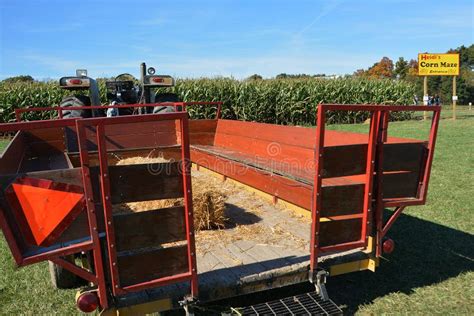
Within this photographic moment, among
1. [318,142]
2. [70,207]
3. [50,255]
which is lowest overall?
[50,255]

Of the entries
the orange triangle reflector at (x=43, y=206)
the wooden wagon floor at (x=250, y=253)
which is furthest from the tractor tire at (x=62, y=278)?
the orange triangle reflector at (x=43, y=206)

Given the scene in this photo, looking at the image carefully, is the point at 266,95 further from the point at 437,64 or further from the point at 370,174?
the point at 370,174

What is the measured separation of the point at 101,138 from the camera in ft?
7.09

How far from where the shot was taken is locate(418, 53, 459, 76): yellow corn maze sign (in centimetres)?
2161

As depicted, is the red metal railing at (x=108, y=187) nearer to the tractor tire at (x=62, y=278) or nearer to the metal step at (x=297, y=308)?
the metal step at (x=297, y=308)

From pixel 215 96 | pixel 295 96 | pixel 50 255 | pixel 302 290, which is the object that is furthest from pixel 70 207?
pixel 295 96

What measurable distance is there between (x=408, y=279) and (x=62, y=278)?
9.96 feet

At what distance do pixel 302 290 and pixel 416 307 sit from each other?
0.92 metres

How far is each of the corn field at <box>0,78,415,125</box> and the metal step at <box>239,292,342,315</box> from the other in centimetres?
1429

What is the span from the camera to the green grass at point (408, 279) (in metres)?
3.21

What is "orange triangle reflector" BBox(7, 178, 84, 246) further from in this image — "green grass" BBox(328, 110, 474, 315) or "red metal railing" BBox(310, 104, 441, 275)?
"green grass" BBox(328, 110, 474, 315)

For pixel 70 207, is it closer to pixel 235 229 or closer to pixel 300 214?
pixel 235 229

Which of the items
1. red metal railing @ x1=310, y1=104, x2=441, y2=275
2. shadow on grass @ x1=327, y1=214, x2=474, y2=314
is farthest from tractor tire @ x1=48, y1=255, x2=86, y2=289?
shadow on grass @ x1=327, y1=214, x2=474, y2=314

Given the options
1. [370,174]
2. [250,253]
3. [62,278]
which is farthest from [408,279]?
[62,278]
